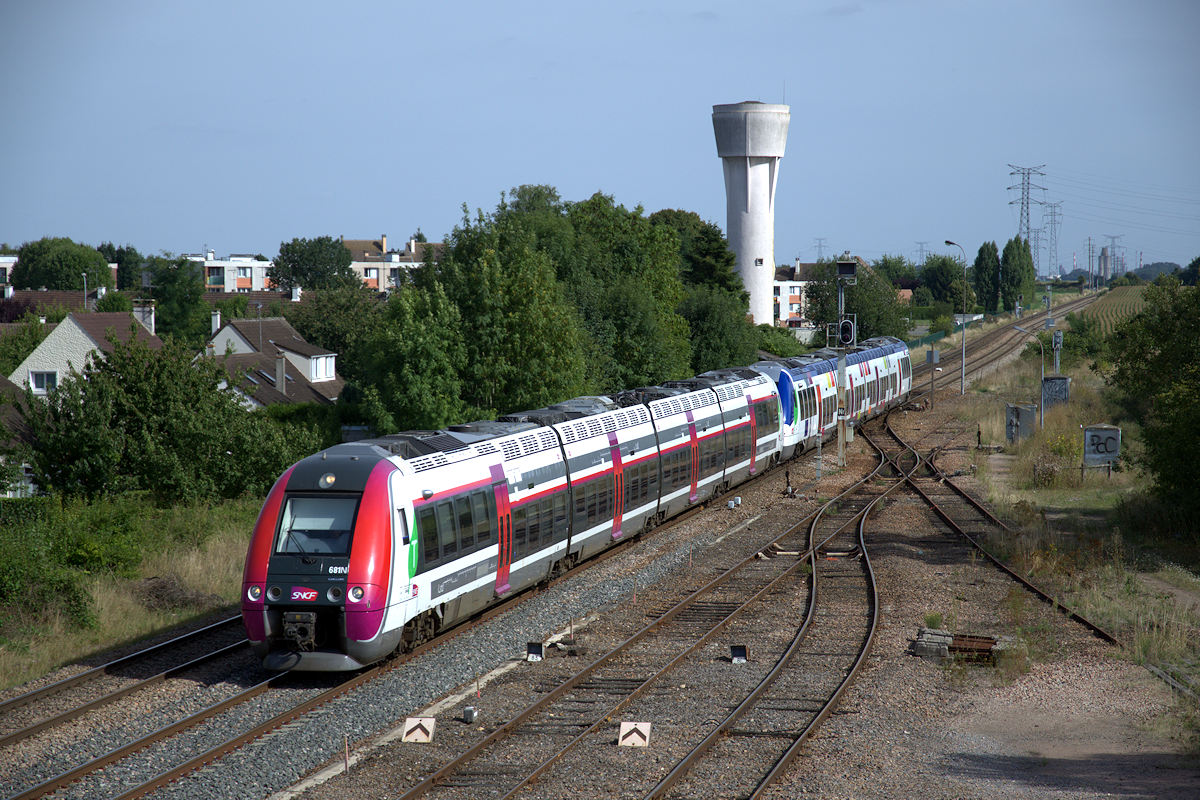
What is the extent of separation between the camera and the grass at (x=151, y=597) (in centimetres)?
1728

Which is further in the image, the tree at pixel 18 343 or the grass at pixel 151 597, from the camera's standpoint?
the tree at pixel 18 343

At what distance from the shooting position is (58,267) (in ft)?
466

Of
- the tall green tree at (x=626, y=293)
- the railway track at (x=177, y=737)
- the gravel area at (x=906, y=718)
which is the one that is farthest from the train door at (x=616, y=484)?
the tall green tree at (x=626, y=293)

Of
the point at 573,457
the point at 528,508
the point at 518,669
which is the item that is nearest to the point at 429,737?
the point at 518,669

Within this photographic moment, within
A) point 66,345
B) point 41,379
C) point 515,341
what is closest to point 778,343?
point 515,341

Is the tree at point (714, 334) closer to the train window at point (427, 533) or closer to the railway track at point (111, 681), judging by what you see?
the railway track at point (111, 681)

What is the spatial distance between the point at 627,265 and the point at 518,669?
51.4 m

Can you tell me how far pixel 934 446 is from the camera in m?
45.2

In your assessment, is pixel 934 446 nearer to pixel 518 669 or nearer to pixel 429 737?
pixel 518 669

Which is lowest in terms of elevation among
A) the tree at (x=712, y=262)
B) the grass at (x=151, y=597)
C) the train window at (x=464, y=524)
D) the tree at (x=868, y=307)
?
the grass at (x=151, y=597)

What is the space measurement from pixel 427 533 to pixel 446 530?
0.60 meters

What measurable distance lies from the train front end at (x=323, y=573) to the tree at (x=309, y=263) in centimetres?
13318

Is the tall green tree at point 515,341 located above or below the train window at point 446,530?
above

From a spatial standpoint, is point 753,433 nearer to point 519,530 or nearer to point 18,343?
point 519,530
